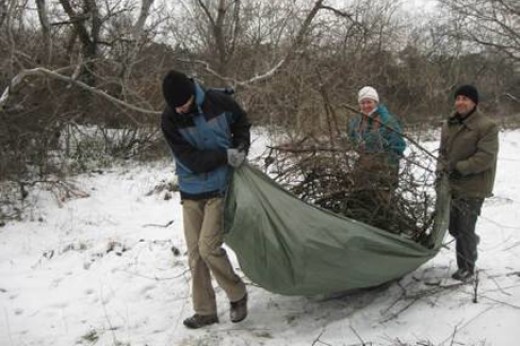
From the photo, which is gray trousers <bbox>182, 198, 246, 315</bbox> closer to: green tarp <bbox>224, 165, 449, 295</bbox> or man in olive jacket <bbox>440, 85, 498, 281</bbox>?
green tarp <bbox>224, 165, 449, 295</bbox>

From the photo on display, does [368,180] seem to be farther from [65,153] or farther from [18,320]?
[65,153]

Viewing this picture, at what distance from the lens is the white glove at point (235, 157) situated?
336 centimetres

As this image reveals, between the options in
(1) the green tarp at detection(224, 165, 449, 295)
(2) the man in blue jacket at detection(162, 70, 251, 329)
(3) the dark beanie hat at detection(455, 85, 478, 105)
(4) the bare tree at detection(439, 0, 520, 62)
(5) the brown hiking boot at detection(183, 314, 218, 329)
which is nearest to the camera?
(1) the green tarp at detection(224, 165, 449, 295)

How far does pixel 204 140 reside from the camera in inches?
134

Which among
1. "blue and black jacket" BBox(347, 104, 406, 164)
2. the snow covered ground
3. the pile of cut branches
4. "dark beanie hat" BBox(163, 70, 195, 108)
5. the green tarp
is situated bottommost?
the snow covered ground

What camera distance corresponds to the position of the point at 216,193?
3459 mm

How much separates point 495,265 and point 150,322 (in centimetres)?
247

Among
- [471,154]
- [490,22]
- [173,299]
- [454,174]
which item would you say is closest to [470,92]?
[471,154]

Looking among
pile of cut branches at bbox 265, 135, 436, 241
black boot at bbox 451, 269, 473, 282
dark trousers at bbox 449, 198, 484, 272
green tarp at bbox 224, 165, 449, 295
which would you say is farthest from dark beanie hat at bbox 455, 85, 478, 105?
black boot at bbox 451, 269, 473, 282

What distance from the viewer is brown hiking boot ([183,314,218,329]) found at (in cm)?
357

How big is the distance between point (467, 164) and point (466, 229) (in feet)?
1.61

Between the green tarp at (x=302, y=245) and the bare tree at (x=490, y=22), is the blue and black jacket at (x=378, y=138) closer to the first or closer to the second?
the green tarp at (x=302, y=245)

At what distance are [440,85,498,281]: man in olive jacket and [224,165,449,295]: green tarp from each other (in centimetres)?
44

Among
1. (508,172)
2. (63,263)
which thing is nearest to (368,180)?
(63,263)
